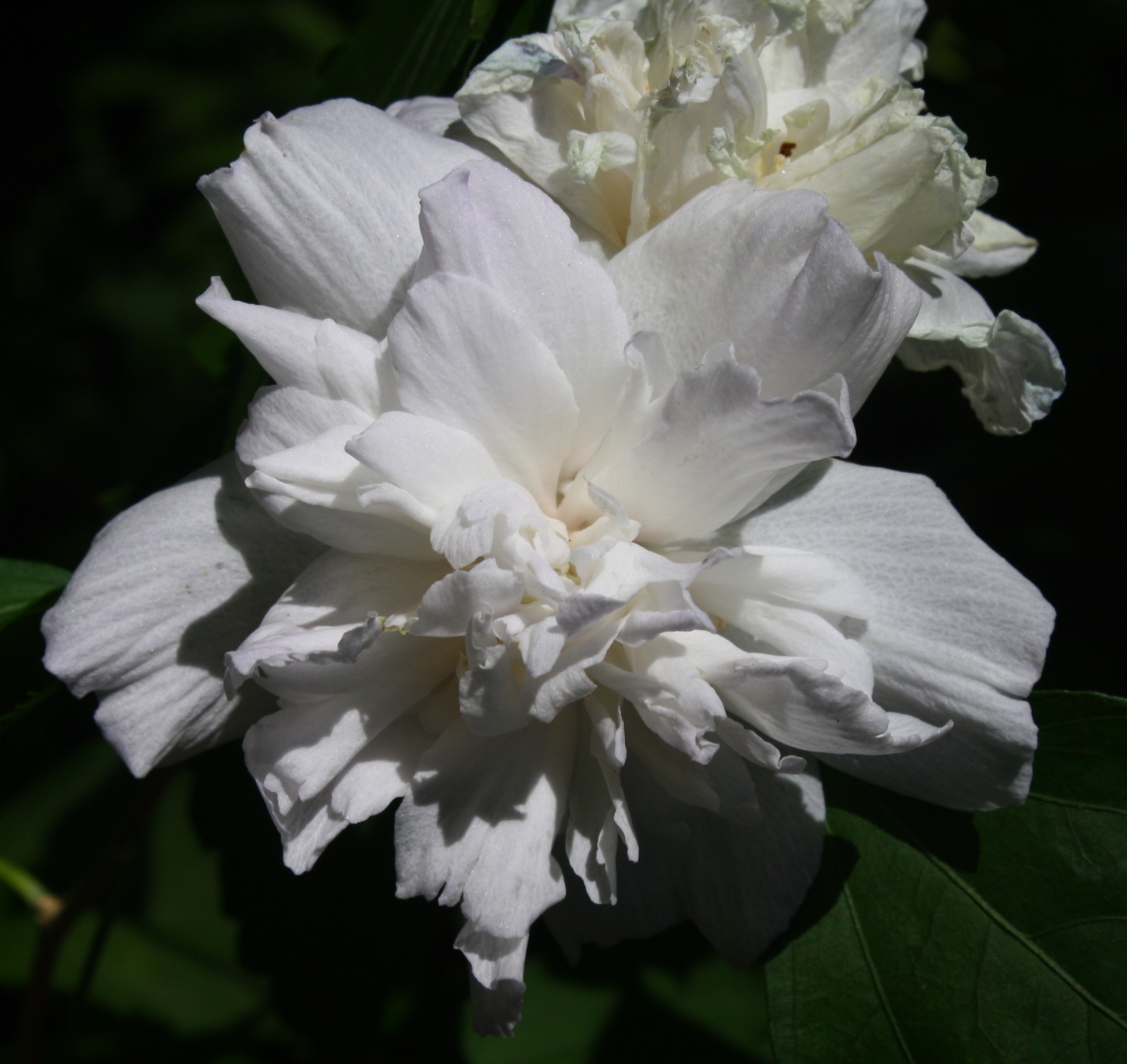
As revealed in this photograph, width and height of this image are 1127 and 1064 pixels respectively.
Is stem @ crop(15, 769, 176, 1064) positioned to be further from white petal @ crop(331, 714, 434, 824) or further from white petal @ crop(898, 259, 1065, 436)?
white petal @ crop(898, 259, 1065, 436)

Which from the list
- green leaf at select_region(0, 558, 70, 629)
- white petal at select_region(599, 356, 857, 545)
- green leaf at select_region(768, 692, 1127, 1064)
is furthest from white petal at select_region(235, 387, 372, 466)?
green leaf at select_region(768, 692, 1127, 1064)

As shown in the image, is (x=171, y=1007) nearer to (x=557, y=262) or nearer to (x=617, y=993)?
(x=617, y=993)

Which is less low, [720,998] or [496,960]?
[496,960]

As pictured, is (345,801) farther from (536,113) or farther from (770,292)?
(536,113)

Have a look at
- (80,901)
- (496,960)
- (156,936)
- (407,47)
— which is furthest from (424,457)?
(156,936)

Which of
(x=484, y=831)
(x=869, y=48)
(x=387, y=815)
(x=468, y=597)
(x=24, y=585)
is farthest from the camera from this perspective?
(x=387, y=815)

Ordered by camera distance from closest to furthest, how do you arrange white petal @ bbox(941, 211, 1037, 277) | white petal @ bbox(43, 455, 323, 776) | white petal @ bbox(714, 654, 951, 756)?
1. white petal @ bbox(714, 654, 951, 756)
2. white petal @ bbox(43, 455, 323, 776)
3. white petal @ bbox(941, 211, 1037, 277)

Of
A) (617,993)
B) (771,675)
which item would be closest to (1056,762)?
(771,675)
